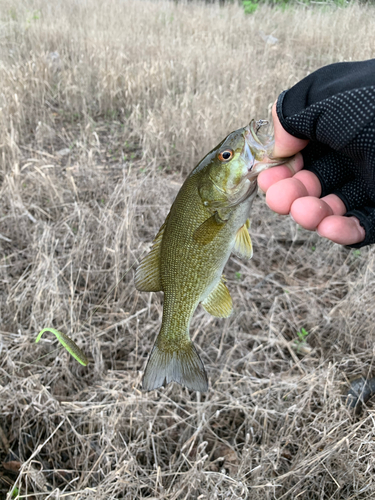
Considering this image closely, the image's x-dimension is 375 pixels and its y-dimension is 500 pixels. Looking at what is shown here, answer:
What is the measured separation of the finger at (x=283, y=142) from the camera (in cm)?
144

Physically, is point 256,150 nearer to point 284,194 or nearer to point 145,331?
point 284,194

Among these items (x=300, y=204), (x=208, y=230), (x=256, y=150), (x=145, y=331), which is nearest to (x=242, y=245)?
(x=208, y=230)

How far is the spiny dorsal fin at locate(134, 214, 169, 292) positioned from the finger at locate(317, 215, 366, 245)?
675 millimetres

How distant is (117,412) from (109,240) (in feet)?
4.38

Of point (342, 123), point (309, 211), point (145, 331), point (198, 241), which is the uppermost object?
point (342, 123)

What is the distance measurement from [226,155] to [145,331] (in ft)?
4.65

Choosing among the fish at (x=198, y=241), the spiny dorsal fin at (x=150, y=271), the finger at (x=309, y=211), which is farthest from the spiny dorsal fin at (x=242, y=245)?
the spiny dorsal fin at (x=150, y=271)

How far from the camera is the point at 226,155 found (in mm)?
1382

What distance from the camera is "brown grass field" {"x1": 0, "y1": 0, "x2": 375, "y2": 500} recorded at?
1.72m

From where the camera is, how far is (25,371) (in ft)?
6.79

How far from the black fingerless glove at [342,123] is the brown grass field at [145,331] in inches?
39.2

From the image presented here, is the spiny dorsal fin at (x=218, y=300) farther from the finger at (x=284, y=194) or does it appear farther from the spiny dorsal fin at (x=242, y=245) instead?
the finger at (x=284, y=194)

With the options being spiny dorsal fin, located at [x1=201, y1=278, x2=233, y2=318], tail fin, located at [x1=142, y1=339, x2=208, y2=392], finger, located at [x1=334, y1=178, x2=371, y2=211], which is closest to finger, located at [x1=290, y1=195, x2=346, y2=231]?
finger, located at [x1=334, y1=178, x2=371, y2=211]

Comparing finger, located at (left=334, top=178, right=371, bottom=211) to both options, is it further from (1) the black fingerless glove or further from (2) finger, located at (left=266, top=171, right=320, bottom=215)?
(2) finger, located at (left=266, top=171, right=320, bottom=215)
